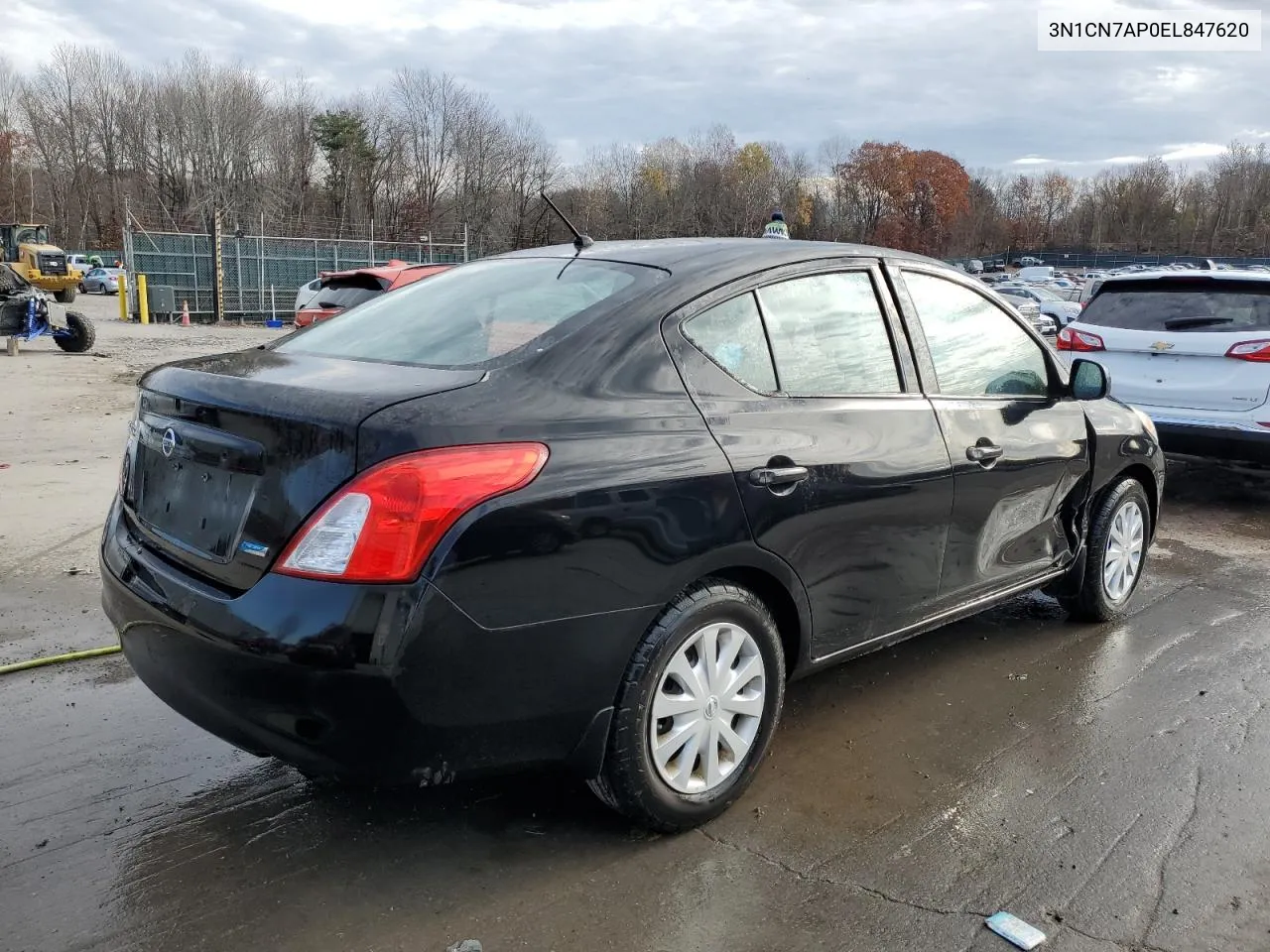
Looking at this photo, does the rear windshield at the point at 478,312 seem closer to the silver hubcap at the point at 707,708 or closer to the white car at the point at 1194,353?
the silver hubcap at the point at 707,708

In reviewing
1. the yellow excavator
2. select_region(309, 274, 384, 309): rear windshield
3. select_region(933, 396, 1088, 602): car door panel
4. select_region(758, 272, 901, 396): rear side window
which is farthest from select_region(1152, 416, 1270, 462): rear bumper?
the yellow excavator

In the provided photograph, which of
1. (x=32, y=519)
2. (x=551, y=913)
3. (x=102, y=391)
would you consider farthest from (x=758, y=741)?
(x=102, y=391)

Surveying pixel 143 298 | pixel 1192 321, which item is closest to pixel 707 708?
pixel 1192 321

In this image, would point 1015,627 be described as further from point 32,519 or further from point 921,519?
point 32,519

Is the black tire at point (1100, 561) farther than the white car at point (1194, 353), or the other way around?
the white car at point (1194, 353)

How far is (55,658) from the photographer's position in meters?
3.95

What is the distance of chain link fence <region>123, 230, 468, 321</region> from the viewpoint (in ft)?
89.5

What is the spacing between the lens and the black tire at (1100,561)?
14.9ft

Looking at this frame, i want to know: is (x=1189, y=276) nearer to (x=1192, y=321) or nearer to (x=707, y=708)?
(x=1192, y=321)

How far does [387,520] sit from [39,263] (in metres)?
37.9

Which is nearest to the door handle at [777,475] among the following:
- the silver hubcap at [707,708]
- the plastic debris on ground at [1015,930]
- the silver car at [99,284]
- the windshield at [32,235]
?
the silver hubcap at [707,708]

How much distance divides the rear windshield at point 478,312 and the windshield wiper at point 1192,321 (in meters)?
5.68

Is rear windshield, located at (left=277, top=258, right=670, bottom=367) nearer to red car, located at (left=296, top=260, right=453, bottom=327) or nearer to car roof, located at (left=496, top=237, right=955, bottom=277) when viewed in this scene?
car roof, located at (left=496, top=237, right=955, bottom=277)

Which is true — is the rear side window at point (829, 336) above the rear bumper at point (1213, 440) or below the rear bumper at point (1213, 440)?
above
